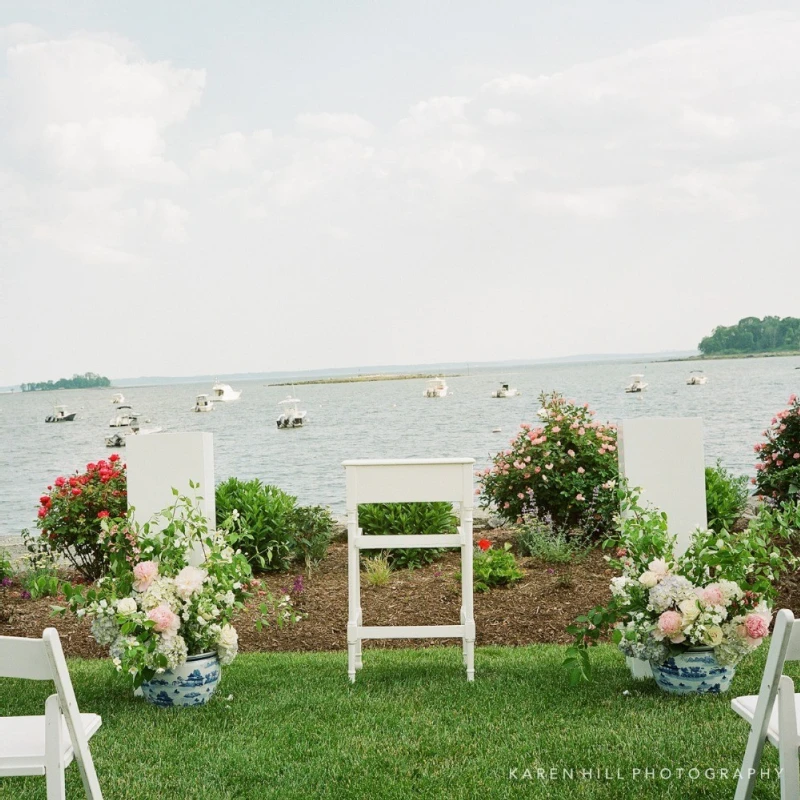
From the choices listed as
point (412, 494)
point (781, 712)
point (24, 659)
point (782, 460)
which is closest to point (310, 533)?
point (412, 494)

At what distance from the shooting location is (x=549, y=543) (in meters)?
7.39

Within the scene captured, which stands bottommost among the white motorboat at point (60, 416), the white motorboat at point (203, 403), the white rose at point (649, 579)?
the white motorboat at point (60, 416)

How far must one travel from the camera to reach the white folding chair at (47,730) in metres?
2.22

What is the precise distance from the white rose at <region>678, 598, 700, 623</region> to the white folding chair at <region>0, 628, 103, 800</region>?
2.67 metres

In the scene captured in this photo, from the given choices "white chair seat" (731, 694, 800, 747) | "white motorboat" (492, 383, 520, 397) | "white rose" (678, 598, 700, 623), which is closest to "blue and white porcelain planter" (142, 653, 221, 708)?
"white rose" (678, 598, 700, 623)

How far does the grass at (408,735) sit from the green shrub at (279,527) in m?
2.76

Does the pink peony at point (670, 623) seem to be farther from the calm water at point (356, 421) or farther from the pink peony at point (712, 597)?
the calm water at point (356, 421)

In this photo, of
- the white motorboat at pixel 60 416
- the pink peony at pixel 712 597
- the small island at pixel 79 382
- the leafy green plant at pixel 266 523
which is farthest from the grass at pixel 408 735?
the white motorboat at pixel 60 416

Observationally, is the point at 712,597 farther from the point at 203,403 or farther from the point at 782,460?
the point at 203,403

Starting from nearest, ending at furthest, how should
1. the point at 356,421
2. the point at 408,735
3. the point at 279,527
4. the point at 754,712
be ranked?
1. the point at 754,712
2. the point at 408,735
3. the point at 279,527
4. the point at 356,421

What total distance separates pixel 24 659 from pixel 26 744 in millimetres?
378

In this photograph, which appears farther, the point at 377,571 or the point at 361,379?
the point at 361,379

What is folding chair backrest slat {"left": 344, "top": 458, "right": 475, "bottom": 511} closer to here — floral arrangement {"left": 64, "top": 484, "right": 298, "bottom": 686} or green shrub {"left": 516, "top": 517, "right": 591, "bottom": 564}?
floral arrangement {"left": 64, "top": 484, "right": 298, "bottom": 686}

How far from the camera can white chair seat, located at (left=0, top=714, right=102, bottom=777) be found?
2328mm
